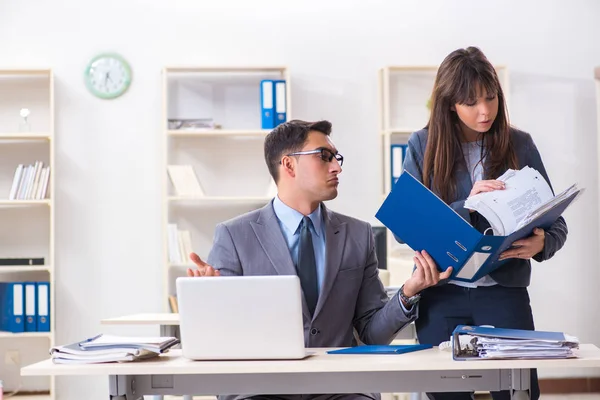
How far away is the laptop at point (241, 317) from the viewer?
1777 millimetres

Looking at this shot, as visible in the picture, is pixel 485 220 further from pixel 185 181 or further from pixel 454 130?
pixel 185 181

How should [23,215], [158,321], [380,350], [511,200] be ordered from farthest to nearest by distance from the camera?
1. [23,215]
2. [158,321]
3. [511,200]
4. [380,350]

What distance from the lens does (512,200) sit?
6.70ft

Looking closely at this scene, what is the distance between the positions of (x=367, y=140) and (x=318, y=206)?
2927 millimetres

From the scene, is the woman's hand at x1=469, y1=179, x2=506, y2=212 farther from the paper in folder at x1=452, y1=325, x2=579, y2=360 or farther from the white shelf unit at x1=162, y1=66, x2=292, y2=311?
the white shelf unit at x1=162, y1=66, x2=292, y2=311

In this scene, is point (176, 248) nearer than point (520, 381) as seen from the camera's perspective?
No

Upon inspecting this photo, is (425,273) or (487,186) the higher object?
(487,186)

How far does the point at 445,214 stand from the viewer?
1949mm

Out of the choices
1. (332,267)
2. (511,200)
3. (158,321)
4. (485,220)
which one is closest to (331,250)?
(332,267)

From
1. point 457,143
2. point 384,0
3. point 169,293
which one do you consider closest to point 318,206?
point 457,143

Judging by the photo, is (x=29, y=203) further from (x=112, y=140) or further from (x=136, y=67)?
(x=136, y=67)

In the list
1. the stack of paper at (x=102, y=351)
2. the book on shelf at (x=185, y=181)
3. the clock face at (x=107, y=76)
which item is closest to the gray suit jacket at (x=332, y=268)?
the stack of paper at (x=102, y=351)

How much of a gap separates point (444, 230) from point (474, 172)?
32cm

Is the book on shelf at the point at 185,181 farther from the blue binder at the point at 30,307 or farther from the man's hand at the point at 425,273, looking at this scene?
the man's hand at the point at 425,273
